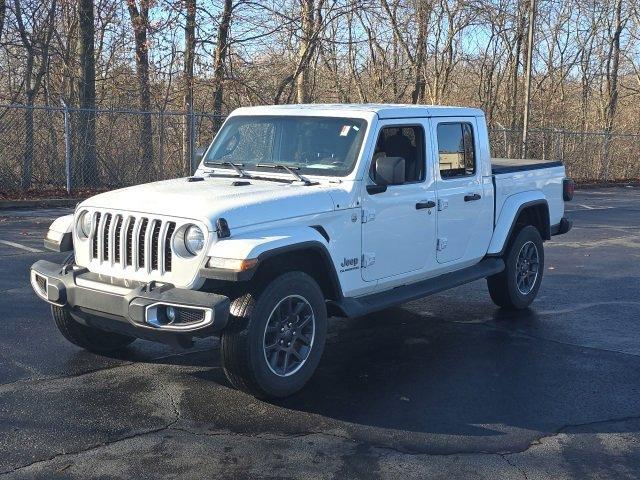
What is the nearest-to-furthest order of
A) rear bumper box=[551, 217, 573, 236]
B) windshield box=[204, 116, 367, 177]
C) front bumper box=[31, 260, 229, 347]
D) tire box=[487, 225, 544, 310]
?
front bumper box=[31, 260, 229, 347], windshield box=[204, 116, 367, 177], tire box=[487, 225, 544, 310], rear bumper box=[551, 217, 573, 236]

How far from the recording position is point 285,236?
493 centimetres

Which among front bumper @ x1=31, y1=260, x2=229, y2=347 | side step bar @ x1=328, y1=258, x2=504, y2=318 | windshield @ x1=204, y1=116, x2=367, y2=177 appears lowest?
side step bar @ x1=328, y1=258, x2=504, y2=318

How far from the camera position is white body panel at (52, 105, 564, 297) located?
16.1 feet

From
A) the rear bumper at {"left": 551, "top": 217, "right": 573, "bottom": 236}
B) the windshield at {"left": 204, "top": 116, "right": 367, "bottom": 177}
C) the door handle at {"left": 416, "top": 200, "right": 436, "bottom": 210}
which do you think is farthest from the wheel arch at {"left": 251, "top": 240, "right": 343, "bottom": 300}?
the rear bumper at {"left": 551, "top": 217, "right": 573, "bottom": 236}

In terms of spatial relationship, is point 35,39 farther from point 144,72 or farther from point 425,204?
point 425,204

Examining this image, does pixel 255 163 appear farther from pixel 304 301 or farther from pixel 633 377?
pixel 633 377

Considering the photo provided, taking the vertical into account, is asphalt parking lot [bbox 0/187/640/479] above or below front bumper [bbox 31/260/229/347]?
below

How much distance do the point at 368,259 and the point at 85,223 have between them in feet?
6.74

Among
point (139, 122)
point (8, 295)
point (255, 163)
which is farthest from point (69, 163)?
point (255, 163)

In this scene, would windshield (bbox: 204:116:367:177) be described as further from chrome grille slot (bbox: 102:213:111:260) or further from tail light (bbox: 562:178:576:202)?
tail light (bbox: 562:178:576:202)

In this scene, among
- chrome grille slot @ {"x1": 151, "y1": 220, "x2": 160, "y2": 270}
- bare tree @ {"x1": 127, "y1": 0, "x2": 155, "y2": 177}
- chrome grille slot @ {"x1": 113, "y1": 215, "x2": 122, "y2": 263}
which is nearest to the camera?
chrome grille slot @ {"x1": 151, "y1": 220, "x2": 160, "y2": 270}

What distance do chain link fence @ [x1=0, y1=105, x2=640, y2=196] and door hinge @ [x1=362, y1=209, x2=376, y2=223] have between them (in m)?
11.7

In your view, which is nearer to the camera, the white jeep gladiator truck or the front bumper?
the front bumper

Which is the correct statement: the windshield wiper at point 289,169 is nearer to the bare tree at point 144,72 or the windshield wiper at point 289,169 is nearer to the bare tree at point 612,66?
the bare tree at point 144,72
